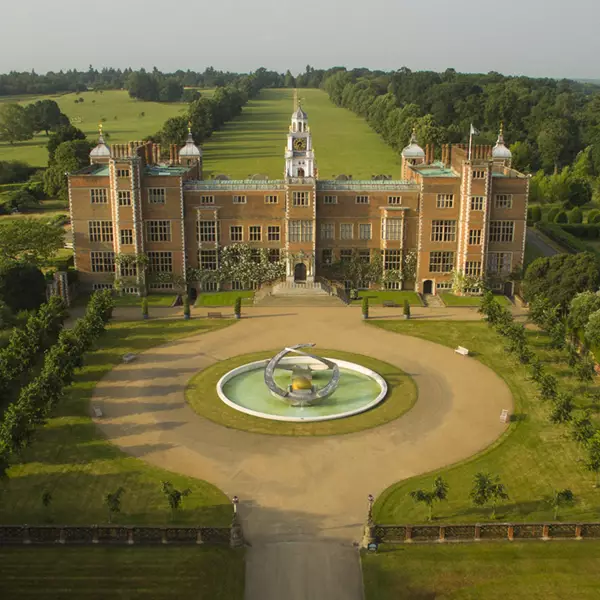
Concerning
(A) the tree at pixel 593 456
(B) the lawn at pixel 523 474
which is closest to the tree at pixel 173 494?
(B) the lawn at pixel 523 474

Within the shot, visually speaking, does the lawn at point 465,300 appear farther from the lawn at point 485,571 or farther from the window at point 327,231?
the lawn at point 485,571

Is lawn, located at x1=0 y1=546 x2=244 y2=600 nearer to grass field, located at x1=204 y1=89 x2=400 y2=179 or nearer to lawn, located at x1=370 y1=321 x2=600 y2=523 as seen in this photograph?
lawn, located at x1=370 y1=321 x2=600 y2=523

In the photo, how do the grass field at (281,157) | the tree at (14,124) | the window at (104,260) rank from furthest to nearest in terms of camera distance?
the tree at (14,124), the grass field at (281,157), the window at (104,260)

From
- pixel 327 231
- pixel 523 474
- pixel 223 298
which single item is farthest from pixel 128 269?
pixel 523 474

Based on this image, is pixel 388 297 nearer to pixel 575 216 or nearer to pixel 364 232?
pixel 364 232

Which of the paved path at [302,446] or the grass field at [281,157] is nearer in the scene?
the paved path at [302,446]

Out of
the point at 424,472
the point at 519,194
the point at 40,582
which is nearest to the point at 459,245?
the point at 519,194
